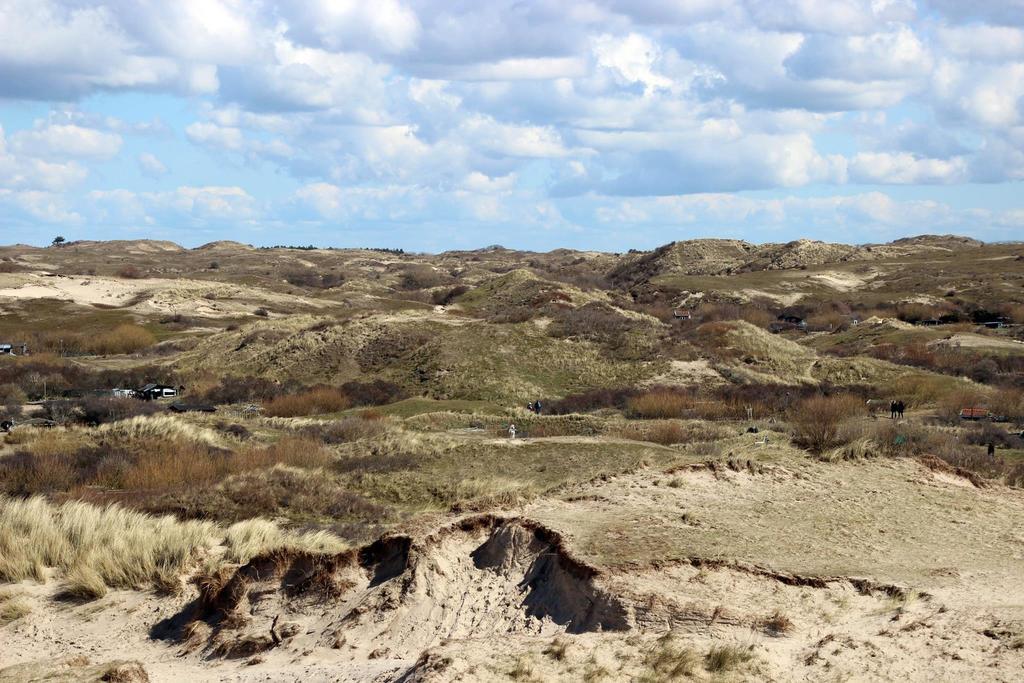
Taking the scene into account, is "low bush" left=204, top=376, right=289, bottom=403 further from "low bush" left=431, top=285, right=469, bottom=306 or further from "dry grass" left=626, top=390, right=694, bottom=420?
"low bush" left=431, top=285, right=469, bottom=306

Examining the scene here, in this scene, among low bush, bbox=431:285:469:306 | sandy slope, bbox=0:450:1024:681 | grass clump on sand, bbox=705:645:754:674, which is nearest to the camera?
grass clump on sand, bbox=705:645:754:674

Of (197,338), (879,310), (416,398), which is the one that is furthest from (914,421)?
(879,310)

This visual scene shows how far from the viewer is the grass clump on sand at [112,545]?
13453 mm

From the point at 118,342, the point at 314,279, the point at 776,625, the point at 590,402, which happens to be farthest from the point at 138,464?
the point at 314,279

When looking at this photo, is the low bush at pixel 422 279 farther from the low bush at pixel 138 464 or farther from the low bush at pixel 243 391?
the low bush at pixel 138 464

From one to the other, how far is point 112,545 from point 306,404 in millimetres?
25146

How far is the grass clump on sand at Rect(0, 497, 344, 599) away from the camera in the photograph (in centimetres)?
1345

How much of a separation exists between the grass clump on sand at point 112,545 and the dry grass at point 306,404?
2255 cm

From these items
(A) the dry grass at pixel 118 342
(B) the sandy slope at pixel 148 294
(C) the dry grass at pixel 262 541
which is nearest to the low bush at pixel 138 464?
(C) the dry grass at pixel 262 541

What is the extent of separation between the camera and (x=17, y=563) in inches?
545

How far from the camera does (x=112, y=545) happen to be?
1415cm

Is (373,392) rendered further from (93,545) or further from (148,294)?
(148,294)

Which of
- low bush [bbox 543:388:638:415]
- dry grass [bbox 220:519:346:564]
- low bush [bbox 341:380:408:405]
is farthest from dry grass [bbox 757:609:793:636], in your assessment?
low bush [bbox 341:380:408:405]

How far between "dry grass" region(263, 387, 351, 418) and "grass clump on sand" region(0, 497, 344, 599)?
74.0 ft
